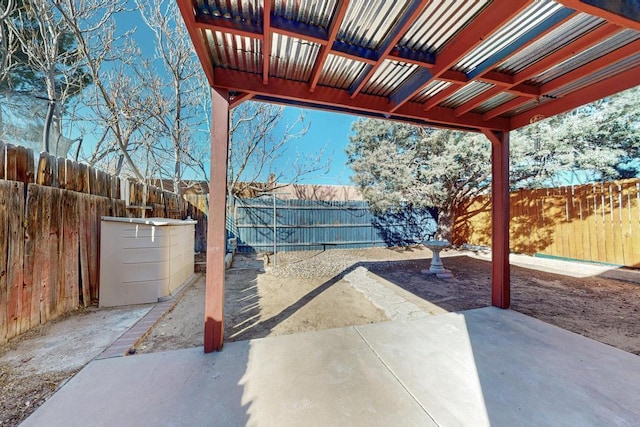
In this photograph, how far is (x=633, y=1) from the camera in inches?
55.4

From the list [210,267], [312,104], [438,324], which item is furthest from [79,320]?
[438,324]

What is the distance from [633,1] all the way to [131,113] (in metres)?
6.79

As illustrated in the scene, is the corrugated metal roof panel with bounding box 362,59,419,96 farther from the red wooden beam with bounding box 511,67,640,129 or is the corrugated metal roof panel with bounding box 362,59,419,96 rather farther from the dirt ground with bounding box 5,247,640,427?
the dirt ground with bounding box 5,247,640,427

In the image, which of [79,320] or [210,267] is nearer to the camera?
[210,267]

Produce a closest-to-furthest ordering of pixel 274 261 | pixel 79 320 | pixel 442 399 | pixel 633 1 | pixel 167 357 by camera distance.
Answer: pixel 633 1 → pixel 442 399 → pixel 167 357 → pixel 79 320 → pixel 274 261

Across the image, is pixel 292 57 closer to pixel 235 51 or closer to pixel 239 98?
pixel 235 51

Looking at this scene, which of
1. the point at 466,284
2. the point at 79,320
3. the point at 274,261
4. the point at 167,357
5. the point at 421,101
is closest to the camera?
the point at 167,357

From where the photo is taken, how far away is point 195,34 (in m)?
1.56

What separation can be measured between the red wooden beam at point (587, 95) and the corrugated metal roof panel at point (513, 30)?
127cm

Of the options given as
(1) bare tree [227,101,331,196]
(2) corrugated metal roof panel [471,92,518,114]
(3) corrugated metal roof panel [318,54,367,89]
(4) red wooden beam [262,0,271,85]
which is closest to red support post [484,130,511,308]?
(2) corrugated metal roof panel [471,92,518,114]

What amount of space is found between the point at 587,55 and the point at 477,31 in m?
1.13

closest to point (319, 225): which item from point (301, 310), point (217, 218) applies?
point (301, 310)

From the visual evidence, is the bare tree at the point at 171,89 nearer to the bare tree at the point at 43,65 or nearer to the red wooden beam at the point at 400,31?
the bare tree at the point at 43,65

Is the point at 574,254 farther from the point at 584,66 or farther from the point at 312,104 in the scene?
the point at 312,104
